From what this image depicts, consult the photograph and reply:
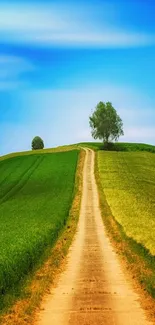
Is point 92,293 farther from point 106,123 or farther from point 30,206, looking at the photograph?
point 106,123

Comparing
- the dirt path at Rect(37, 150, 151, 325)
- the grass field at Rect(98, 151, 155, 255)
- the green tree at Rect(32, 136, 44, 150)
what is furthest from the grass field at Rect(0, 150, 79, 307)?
the green tree at Rect(32, 136, 44, 150)

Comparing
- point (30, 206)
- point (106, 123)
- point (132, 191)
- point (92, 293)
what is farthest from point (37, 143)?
point (92, 293)

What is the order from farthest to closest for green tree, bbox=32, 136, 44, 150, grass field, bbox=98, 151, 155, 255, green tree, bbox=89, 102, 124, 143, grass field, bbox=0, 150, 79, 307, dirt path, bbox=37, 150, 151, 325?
green tree, bbox=32, 136, 44, 150 < green tree, bbox=89, 102, 124, 143 < grass field, bbox=98, 151, 155, 255 < grass field, bbox=0, 150, 79, 307 < dirt path, bbox=37, 150, 151, 325

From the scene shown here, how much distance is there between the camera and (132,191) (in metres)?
63.6

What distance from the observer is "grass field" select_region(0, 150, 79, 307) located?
23.2 metres

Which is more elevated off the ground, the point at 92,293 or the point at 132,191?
the point at 92,293

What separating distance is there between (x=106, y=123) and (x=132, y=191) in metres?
85.4

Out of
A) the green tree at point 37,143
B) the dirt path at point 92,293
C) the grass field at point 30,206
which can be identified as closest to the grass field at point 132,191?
the dirt path at point 92,293

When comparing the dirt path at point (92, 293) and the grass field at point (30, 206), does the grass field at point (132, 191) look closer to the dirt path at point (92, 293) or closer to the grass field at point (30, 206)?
the dirt path at point (92, 293)

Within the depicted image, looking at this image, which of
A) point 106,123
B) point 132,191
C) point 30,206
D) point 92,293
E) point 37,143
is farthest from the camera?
point 37,143

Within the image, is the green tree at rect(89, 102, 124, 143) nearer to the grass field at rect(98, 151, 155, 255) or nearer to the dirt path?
the grass field at rect(98, 151, 155, 255)

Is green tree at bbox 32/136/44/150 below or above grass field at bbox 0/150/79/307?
above

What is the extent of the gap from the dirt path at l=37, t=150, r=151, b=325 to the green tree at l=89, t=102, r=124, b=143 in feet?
380

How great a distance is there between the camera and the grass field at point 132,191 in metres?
37.1
